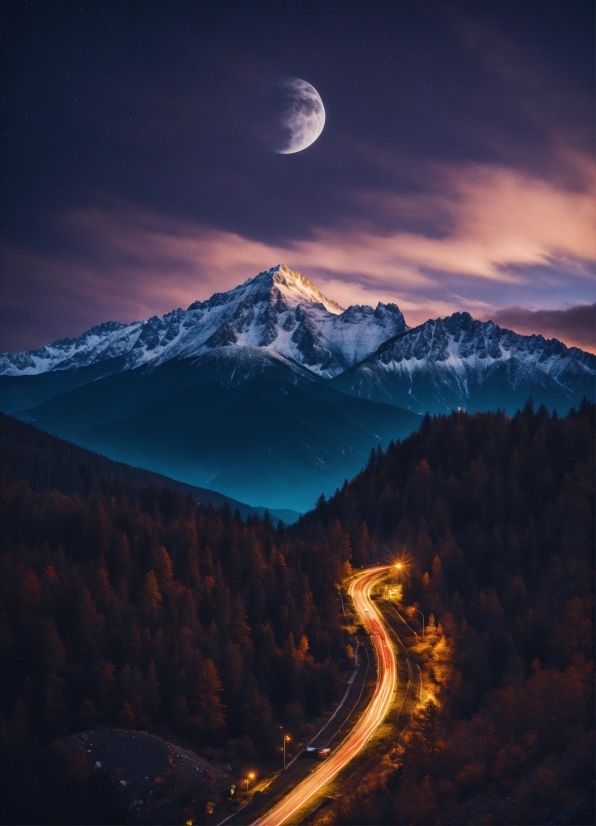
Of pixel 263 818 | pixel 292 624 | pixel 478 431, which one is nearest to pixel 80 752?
pixel 263 818

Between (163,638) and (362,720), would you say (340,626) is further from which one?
(163,638)

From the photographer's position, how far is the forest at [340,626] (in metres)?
73.5

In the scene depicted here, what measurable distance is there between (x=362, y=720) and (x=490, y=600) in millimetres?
35117

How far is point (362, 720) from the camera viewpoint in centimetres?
9344

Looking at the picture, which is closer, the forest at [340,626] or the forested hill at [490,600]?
the forested hill at [490,600]

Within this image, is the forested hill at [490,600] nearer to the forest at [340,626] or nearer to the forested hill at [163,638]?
the forest at [340,626]

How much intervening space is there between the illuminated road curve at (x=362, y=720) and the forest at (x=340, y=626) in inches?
186

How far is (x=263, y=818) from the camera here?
2879 inches

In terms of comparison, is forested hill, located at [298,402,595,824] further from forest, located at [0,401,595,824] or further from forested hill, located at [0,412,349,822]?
forested hill, located at [0,412,349,822]

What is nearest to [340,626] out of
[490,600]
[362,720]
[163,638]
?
[490,600]

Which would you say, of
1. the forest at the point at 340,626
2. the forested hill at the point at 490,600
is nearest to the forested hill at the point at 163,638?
the forest at the point at 340,626

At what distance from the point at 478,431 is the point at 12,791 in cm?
12614

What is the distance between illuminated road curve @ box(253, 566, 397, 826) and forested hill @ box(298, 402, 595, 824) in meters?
5.77

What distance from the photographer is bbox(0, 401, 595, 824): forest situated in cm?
7350
